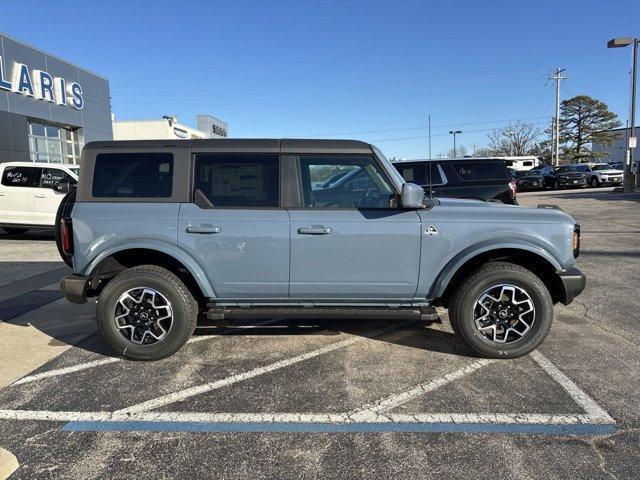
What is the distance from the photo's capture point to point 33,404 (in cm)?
341

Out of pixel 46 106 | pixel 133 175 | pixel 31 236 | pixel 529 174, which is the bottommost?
pixel 31 236

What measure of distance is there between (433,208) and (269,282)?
1588 mm

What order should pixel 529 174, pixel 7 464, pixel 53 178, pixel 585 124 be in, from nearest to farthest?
pixel 7 464, pixel 53 178, pixel 529 174, pixel 585 124

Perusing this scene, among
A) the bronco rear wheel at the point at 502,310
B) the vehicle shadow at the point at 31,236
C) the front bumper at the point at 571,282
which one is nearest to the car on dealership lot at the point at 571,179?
the vehicle shadow at the point at 31,236

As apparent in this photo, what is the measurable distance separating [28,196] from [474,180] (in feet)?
33.2

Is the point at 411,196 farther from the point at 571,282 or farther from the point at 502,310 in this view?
the point at 571,282

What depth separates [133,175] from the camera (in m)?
4.11

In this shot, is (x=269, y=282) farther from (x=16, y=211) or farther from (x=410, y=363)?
(x=16, y=211)

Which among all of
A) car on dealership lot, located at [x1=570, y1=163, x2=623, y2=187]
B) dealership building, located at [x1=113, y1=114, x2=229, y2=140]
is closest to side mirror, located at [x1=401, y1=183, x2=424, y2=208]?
car on dealership lot, located at [x1=570, y1=163, x2=623, y2=187]

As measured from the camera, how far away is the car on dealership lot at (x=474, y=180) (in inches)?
369

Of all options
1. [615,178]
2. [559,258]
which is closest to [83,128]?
[559,258]

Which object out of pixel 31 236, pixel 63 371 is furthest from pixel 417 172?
pixel 31 236

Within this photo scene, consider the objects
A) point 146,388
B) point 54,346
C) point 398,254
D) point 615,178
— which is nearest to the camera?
point 146,388

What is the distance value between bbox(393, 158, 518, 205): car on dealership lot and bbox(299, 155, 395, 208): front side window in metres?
5.48
